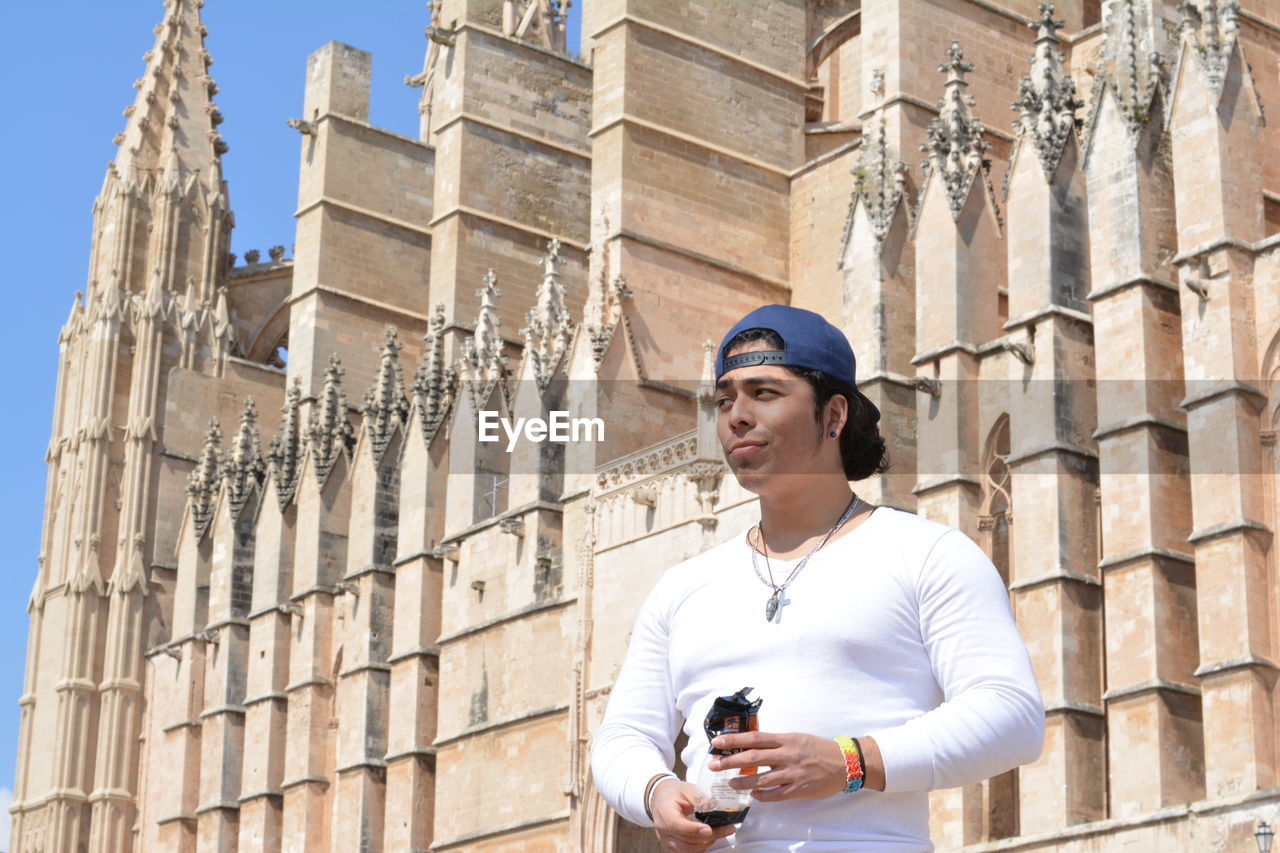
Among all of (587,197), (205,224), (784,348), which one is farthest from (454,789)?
(784,348)

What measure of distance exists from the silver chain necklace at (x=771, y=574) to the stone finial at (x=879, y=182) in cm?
1685

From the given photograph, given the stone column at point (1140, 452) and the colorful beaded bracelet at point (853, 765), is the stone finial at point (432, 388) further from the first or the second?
the colorful beaded bracelet at point (853, 765)

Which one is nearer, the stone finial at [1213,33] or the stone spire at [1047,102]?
the stone finial at [1213,33]

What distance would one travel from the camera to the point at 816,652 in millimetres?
3170

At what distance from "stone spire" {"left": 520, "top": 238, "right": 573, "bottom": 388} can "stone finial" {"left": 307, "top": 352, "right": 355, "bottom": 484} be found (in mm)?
4678

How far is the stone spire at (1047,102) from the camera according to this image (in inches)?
725

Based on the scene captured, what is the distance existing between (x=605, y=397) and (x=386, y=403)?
17.8 feet

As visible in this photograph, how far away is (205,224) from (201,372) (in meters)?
2.54

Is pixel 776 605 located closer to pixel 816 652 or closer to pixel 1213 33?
pixel 816 652

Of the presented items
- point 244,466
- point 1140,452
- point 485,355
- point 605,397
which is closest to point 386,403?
point 485,355

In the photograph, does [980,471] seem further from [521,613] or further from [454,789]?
[454,789]

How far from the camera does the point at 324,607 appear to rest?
88.9ft

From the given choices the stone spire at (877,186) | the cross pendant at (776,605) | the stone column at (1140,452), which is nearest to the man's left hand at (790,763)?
the cross pendant at (776,605)

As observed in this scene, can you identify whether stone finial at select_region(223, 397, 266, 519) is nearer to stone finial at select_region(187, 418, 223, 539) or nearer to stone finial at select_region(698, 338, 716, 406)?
stone finial at select_region(187, 418, 223, 539)
